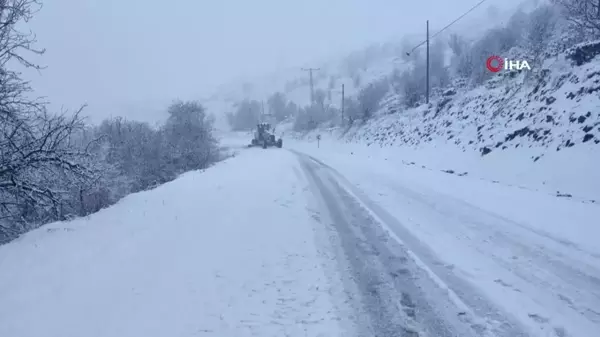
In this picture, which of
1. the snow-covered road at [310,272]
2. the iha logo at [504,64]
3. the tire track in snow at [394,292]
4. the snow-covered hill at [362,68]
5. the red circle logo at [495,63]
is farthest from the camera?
the snow-covered hill at [362,68]

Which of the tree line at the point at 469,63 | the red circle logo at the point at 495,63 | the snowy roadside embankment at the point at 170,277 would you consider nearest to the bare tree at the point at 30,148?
the snowy roadside embankment at the point at 170,277

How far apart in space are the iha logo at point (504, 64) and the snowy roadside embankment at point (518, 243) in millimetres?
12564

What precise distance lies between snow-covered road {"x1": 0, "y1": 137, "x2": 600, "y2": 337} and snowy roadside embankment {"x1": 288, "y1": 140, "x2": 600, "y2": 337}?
0.08 ft

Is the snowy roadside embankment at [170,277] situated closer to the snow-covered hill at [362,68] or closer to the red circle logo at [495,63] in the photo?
the red circle logo at [495,63]

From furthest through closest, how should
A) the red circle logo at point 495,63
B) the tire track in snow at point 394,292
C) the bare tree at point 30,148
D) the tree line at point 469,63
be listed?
the red circle logo at point 495,63 < the tree line at point 469,63 < the bare tree at point 30,148 < the tire track in snow at point 394,292

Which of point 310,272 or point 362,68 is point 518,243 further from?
point 362,68

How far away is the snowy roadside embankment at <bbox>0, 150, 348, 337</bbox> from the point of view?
4246mm

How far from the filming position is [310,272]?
5660 millimetres

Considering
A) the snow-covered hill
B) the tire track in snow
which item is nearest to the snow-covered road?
the tire track in snow

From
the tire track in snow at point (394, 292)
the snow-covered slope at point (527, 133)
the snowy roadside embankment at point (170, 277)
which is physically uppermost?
the snow-covered slope at point (527, 133)

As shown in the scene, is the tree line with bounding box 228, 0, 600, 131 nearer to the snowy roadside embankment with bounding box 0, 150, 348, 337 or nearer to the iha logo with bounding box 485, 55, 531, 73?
the iha logo with bounding box 485, 55, 531, 73

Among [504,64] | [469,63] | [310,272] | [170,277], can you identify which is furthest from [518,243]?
[469,63]

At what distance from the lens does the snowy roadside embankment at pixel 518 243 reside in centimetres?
446

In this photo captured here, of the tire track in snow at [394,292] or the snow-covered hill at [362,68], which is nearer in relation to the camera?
the tire track in snow at [394,292]
